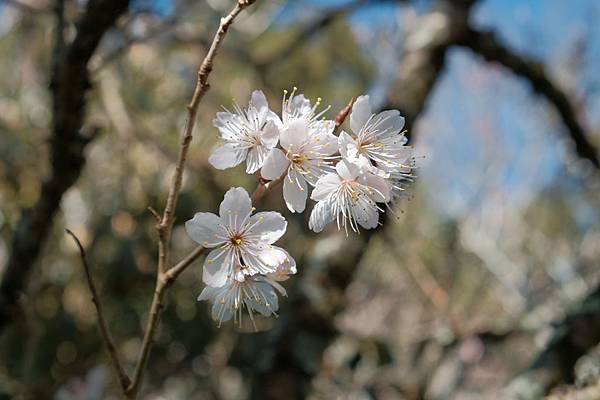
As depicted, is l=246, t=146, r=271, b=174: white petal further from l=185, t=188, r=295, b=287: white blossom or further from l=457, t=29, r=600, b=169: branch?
l=457, t=29, r=600, b=169: branch

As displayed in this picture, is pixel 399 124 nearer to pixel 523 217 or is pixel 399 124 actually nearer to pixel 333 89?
pixel 333 89

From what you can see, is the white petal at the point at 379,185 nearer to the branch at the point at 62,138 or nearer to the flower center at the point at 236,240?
the flower center at the point at 236,240

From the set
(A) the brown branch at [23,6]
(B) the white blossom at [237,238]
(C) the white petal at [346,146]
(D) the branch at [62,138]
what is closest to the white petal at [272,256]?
(B) the white blossom at [237,238]

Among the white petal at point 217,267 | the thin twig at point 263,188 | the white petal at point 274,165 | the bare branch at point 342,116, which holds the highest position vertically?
the bare branch at point 342,116

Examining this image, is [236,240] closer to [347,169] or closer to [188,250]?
[347,169]

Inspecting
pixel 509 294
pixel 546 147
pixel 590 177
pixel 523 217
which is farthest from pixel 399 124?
pixel 523 217

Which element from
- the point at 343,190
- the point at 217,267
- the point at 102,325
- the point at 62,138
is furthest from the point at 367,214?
the point at 62,138
